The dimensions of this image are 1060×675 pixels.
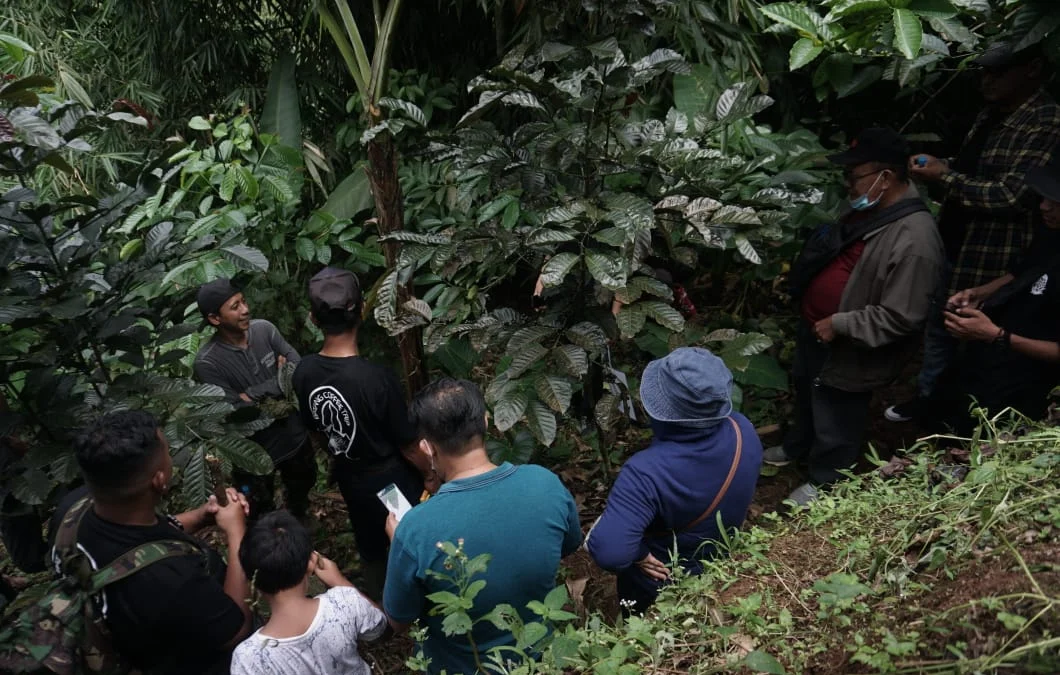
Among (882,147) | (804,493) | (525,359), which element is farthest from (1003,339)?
(525,359)

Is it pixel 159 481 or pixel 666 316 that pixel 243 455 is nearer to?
pixel 159 481

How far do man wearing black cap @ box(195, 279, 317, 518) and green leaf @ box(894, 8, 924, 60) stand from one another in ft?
8.85

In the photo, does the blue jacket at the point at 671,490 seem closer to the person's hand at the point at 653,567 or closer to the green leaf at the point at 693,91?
the person's hand at the point at 653,567

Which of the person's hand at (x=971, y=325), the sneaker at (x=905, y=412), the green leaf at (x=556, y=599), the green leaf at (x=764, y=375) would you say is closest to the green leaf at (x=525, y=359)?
the green leaf at (x=556, y=599)

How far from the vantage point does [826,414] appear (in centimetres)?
342

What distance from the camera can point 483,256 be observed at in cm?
265

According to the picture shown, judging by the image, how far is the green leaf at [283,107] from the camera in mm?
4652

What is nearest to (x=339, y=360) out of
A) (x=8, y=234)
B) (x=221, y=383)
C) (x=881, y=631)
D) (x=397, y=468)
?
(x=397, y=468)

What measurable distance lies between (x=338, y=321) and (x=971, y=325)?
94.4 inches

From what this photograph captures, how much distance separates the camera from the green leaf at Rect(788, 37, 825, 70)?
119 inches

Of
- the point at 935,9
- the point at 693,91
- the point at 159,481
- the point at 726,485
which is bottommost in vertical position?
the point at 726,485

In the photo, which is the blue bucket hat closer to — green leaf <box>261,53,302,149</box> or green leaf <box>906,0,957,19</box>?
green leaf <box>906,0,957,19</box>

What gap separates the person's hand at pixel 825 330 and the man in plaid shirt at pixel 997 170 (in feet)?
1.63

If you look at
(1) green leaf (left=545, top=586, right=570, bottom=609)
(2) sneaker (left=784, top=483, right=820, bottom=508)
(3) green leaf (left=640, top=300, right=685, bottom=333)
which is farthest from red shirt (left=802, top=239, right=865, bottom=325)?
(1) green leaf (left=545, top=586, right=570, bottom=609)
